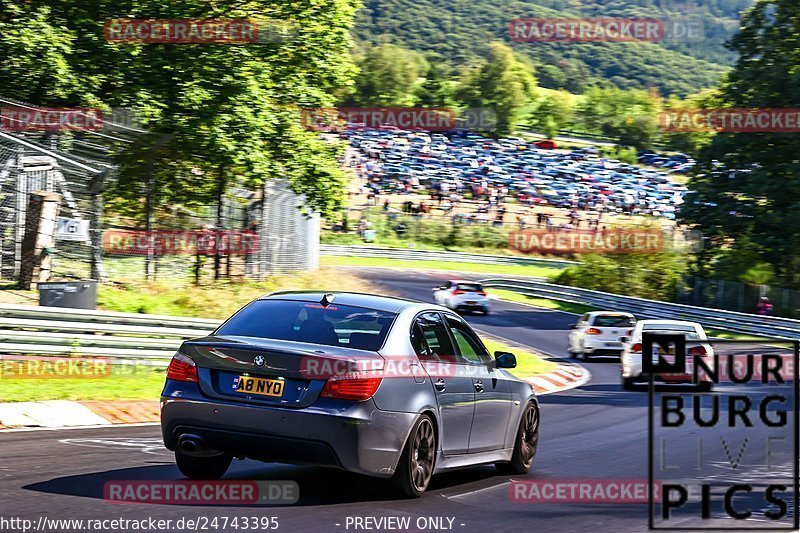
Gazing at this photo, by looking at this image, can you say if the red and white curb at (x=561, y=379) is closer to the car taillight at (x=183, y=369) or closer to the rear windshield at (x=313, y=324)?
the rear windshield at (x=313, y=324)

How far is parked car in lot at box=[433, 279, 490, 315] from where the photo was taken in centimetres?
4097

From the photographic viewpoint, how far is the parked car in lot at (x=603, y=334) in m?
28.8

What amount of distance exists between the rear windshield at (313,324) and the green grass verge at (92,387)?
5.34m

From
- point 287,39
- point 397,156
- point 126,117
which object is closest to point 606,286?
point 287,39

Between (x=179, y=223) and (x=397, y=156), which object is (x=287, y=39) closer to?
(x=179, y=223)

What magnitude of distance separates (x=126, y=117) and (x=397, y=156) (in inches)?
3070

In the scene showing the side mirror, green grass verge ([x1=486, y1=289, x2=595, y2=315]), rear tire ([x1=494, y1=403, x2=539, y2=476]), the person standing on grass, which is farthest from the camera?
green grass verge ([x1=486, y1=289, x2=595, y2=315])

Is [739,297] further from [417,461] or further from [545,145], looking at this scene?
[545,145]

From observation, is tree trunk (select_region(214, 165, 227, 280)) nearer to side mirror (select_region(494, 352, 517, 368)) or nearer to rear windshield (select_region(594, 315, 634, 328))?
rear windshield (select_region(594, 315, 634, 328))

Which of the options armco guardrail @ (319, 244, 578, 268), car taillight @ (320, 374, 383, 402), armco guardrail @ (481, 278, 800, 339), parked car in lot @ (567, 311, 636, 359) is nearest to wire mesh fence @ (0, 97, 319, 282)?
parked car in lot @ (567, 311, 636, 359)

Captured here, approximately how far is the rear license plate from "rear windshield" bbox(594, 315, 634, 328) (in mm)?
22396

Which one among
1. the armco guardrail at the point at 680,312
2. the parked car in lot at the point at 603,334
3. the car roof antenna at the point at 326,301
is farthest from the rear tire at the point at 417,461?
the armco guardrail at the point at 680,312

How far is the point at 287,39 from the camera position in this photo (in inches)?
1095

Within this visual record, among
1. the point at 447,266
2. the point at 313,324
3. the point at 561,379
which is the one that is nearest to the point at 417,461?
the point at 313,324
